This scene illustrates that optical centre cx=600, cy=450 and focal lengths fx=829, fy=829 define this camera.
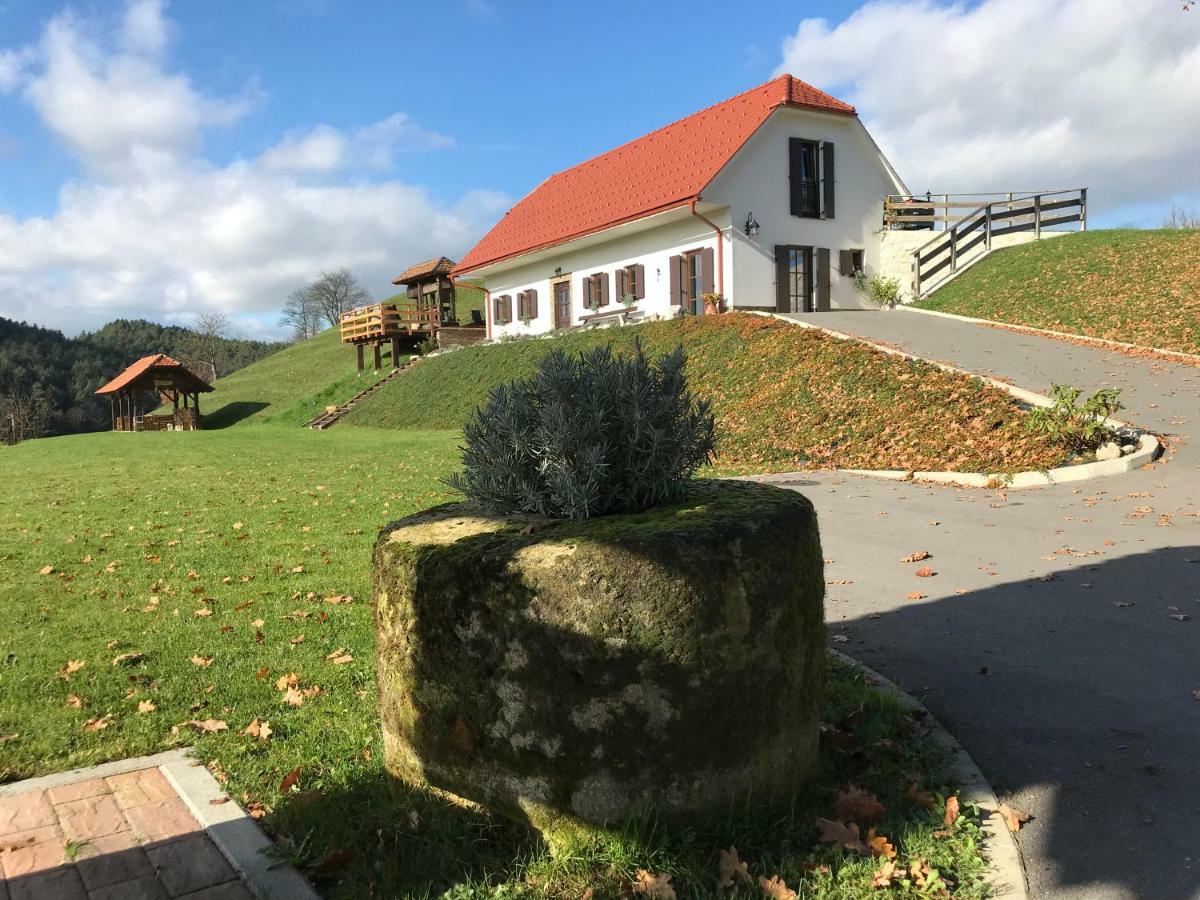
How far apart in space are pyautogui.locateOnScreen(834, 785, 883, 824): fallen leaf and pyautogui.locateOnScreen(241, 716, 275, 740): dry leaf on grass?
2.62m

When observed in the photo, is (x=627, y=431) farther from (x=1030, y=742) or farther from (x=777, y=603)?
(x=1030, y=742)

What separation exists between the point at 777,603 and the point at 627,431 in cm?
96

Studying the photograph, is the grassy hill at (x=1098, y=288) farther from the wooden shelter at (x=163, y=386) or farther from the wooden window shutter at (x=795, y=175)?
the wooden shelter at (x=163, y=386)

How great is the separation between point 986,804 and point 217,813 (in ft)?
9.87

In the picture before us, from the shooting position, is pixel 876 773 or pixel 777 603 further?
pixel 876 773

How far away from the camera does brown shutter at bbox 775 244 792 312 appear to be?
2533cm

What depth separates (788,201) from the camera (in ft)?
84.4

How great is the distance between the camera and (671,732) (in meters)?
2.82

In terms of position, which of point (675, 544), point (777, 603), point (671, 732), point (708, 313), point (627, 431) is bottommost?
point (671, 732)

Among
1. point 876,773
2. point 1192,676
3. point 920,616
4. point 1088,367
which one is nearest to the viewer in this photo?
point 876,773

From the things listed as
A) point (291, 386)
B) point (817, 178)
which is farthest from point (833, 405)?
point (291, 386)

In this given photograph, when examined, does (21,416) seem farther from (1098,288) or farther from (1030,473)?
(1030,473)

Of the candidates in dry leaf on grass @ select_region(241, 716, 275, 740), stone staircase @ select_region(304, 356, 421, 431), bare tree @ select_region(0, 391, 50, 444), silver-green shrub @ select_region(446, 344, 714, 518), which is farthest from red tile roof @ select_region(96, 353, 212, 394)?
silver-green shrub @ select_region(446, 344, 714, 518)

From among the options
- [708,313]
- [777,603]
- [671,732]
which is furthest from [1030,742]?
[708,313]
